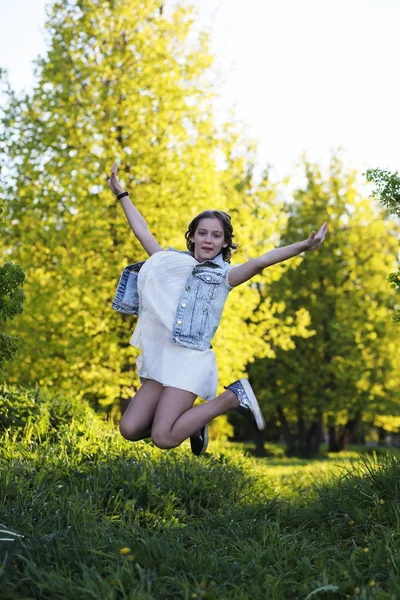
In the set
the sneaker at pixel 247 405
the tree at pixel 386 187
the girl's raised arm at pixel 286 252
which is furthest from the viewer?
the tree at pixel 386 187

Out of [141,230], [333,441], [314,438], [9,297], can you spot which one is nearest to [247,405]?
→ [141,230]

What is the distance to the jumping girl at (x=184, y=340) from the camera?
496 cm

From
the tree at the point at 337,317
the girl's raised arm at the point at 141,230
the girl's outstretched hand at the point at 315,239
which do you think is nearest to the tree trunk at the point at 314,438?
the tree at the point at 337,317

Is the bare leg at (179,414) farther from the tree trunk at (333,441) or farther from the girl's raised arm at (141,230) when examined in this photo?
→ the tree trunk at (333,441)

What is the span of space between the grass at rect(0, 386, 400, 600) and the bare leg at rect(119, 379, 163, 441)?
569mm

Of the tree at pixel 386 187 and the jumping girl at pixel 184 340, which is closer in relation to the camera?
the jumping girl at pixel 184 340

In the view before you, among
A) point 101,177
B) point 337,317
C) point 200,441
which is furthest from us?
point 337,317

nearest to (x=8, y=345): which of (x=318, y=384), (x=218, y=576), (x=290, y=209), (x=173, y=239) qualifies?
(x=218, y=576)

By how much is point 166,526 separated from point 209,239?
2.08m

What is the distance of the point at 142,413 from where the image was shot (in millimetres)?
5129

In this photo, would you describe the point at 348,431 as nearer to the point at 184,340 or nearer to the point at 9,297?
the point at 184,340

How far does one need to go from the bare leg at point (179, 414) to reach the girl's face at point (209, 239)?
3.45 feet

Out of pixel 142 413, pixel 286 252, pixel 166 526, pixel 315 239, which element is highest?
pixel 315 239

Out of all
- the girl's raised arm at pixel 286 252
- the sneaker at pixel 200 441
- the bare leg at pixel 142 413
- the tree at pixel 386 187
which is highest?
the tree at pixel 386 187
